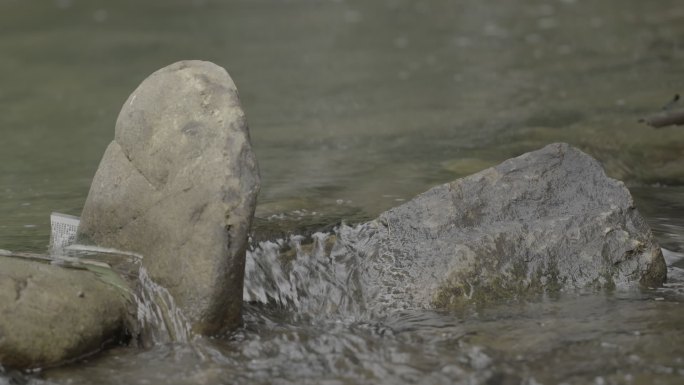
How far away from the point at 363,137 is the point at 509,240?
3074mm

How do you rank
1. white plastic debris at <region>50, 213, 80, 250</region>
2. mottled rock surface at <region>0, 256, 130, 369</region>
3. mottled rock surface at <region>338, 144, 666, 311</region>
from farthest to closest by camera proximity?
white plastic debris at <region>50, 213, 80, 250</region>
mottled rock surface at <region>338, 144, 666, 311</region>
mottled rock surface at <region>0, 256, 130, 369</region>

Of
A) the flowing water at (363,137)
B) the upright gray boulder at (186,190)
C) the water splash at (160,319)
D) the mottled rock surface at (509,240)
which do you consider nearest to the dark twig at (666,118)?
the flowing water at (363,137)

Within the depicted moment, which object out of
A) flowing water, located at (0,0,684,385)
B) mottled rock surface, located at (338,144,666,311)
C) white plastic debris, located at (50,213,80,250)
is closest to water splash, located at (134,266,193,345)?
flowing water, located at (0,0,684,385)

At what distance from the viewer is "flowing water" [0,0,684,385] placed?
3.69 m

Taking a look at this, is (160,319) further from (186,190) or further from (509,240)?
(509,240)

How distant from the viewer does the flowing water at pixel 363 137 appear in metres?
3.69

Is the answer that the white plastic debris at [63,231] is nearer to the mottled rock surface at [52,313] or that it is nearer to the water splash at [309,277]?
the mottled rock surface at [52,313]

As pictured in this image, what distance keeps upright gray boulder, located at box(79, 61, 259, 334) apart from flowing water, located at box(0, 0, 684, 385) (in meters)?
0.16

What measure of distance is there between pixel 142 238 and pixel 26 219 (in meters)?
1.60

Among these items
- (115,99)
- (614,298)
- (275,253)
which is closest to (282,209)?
(275,253)

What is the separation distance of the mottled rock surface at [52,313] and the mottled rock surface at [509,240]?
3.59 feet

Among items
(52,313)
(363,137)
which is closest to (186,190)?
(52,313)

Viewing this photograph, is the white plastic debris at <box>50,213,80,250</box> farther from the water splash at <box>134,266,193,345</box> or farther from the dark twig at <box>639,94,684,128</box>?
the dark twig at <box>639,94,684,128</box>

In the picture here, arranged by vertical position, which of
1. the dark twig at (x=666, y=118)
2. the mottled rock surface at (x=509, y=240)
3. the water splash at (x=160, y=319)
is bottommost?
the water splash at (x=160, y=319)
